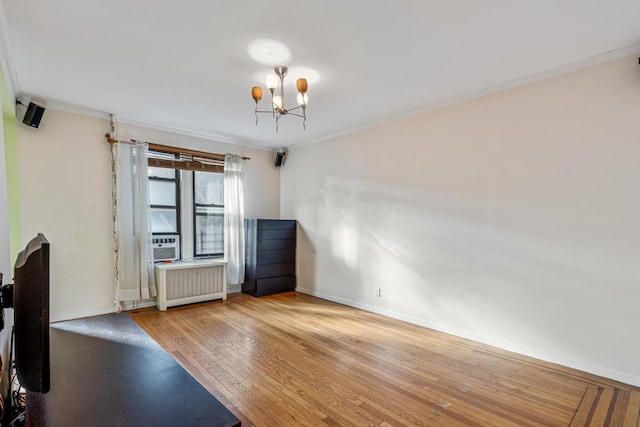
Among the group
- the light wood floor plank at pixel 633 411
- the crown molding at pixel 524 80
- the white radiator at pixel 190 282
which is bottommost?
the light wood floor plank at pixel 633 411

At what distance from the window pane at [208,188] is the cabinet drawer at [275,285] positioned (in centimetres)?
140

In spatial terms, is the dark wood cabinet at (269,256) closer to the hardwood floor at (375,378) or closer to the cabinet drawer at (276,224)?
the cabinet drawer at (276,224)

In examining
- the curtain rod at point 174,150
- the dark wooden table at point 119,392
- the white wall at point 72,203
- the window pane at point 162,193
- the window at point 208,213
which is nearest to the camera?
the dark wooden table at point 119,392

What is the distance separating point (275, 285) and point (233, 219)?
123 cm

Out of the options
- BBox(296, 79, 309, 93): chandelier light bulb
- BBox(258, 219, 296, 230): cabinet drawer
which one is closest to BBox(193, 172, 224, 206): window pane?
BBox(258, 219, 296, 230): cabinet drawer

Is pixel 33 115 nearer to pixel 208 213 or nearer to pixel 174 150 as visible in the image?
pixel 174 150

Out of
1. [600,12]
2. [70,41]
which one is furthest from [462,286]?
[70,41]

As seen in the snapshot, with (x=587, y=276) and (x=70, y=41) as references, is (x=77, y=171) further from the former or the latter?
(x=587, y=276)

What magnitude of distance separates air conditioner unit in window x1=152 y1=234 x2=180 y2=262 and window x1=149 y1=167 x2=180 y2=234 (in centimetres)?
8

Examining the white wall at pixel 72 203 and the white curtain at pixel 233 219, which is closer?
the white wall at pixel 72 203

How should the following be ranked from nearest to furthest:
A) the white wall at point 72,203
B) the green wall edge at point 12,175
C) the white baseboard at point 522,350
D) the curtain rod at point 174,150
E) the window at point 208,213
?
the white baseboard at point 522,350 < the green wall edge at point 12,175 < the white wall at point 72,203 < the curtain rod at point 174,150 < the window at point 208,213

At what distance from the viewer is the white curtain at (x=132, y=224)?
382cm

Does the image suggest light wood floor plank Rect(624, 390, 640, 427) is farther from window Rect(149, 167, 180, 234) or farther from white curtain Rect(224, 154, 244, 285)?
window Rect(149, 167, 180, 234)

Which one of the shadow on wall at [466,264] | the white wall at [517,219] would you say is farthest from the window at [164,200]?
the white wall at [517,219]
